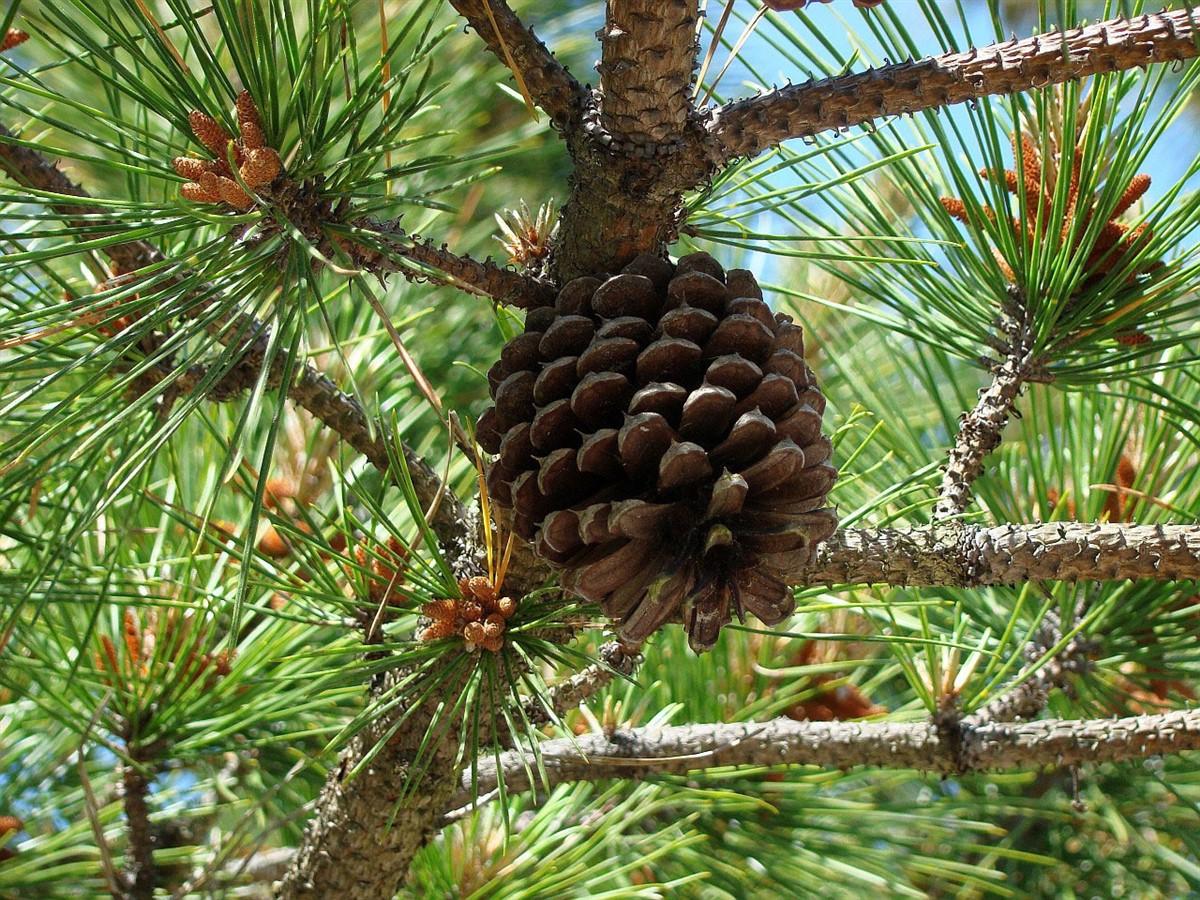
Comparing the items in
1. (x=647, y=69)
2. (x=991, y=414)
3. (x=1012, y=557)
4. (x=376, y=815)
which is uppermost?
(x=647, y=69)

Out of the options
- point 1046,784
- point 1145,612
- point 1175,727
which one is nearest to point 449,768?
point 1175,727

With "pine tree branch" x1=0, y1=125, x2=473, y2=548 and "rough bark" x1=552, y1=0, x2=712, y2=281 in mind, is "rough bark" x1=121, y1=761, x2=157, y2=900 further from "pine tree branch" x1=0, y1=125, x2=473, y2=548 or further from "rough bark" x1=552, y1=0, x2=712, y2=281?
"rough bark" x1=552, y1=0, x2=712, y2=281

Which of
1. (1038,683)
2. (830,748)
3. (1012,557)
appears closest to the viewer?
(1012,557)

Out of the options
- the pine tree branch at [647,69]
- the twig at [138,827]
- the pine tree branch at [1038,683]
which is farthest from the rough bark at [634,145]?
the twig at [138,827]

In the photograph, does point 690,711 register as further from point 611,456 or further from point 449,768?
point 611,456

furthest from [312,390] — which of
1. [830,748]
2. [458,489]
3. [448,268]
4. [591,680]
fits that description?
[830,748]

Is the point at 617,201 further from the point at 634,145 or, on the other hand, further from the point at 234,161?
the point at 234,161
